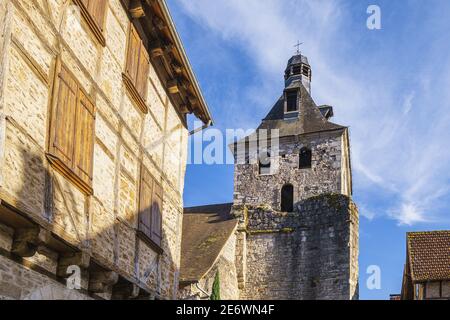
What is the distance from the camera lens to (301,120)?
30.5 metres

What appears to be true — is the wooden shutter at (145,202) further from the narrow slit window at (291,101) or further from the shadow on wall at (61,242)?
the narrow slit window at (291,101)

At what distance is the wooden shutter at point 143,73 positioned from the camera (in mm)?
10305

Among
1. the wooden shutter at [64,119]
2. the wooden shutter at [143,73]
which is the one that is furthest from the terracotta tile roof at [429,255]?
the wooden shutter at [64,119]

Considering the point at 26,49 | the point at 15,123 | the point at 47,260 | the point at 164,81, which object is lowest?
the point at 47,260

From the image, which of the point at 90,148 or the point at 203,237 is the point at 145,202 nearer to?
the point at 90,148

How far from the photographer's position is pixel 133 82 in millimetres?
9938

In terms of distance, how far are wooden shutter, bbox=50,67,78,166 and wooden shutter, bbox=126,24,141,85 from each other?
206 centimetres

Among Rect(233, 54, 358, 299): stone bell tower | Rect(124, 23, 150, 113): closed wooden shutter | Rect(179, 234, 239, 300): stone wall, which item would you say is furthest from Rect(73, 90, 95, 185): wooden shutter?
Rect(233, 54, 358, 299): stone bell tower

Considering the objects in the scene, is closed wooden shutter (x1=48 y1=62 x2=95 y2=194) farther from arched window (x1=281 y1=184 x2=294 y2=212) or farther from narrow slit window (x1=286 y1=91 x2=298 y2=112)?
narrow slit window (x1=286 y1=91 x2=298 y2=112)

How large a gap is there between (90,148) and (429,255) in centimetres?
1366

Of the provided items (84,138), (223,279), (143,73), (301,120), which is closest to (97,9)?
(84,138)
